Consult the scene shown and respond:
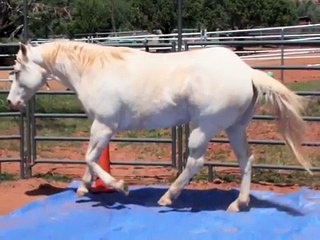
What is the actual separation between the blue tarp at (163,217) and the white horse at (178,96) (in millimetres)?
229

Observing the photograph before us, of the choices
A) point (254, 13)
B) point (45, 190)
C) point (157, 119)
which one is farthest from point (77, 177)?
point (254, 13)

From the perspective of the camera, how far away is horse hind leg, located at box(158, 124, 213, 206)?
232 inches

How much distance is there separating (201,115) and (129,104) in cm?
62

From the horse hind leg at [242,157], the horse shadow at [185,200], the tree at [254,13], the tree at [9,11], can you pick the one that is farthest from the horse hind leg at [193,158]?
the tree at [254,13]

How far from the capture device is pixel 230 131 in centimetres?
619

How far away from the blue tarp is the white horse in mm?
229

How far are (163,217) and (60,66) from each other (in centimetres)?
163

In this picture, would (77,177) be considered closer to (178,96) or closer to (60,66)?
(60,66)

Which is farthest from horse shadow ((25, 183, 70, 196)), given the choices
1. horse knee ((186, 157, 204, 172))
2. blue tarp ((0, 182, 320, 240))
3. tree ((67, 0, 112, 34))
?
tree ((67, 0, 112, 34))

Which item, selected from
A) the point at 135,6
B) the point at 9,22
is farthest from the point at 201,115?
the point at 135,6

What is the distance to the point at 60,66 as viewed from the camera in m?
6.29

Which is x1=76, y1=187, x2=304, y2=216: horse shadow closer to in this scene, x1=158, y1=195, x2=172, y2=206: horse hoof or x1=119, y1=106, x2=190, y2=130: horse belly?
x1=158, y1=195, x2=172, y2=206: horse hoof

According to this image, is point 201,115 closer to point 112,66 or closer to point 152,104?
point 152,104

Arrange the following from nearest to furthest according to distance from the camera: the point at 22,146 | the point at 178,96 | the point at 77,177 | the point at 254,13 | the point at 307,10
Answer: the point at 178,96 < the point at 22,146 < the point at 77,177 < the point at 254,13 < the point at 307,10
